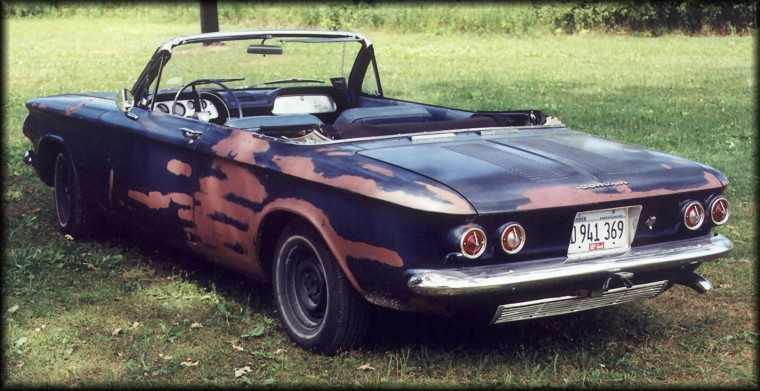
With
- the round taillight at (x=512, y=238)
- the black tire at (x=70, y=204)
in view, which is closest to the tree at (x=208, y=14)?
the black tire at (x=70, y=204)

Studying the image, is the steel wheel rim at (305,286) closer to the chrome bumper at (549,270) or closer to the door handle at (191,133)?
the chrome bumper at (549,270)

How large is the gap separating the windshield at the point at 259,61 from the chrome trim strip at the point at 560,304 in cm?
262

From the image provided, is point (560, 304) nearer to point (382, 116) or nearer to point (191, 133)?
point (382, 116)

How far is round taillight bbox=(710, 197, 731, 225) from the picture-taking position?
5.04 metres

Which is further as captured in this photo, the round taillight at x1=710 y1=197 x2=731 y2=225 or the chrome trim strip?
the round taillight at x1=710 y1=197 x2=731 y2=225

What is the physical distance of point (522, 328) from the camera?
17.6 feet

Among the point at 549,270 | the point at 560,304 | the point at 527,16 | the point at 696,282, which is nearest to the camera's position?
the point at 549,270

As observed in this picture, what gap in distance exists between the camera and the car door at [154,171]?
5.82 metres

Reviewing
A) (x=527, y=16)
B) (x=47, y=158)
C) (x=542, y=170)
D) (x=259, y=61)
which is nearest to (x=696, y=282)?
(x=542, y=170)

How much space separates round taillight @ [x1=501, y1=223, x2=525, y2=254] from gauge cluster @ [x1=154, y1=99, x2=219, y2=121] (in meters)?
2.67

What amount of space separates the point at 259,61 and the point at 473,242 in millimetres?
3228

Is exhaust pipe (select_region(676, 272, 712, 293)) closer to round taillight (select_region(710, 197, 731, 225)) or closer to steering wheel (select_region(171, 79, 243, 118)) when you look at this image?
round taillight (select_region(710, 197, 731, 225))

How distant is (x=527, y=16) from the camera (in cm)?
2808

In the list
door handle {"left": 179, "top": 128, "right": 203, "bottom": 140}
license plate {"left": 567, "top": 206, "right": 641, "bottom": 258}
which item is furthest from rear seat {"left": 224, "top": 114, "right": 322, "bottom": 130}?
license plate {"left": 567, "top": 206, "right": 641, "bottom": 258}
